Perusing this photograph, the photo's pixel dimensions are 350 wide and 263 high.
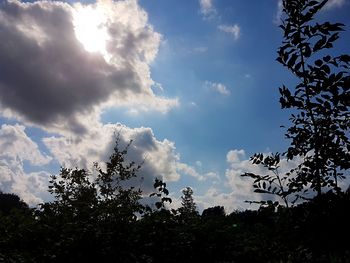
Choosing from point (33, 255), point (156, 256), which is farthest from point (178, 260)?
point (33, 255)

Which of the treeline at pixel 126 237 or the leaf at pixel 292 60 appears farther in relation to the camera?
the treeline at pixel 126 237

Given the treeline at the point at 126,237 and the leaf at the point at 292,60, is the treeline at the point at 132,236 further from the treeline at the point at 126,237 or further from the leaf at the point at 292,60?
the leaf at the point at 292,60

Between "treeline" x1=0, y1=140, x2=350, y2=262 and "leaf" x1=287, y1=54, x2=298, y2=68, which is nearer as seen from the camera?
"leaf" x1=287, y1=54, x2=298, y2=68

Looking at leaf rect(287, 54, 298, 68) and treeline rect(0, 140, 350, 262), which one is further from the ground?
leaf rect(287, 54, 298, 68)

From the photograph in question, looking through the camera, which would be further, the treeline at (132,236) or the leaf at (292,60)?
the treeline at (132,236)

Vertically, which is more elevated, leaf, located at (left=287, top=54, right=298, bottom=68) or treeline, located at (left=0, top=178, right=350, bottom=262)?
leaf, located at (left=287, top=54, right=298, bottom=68)

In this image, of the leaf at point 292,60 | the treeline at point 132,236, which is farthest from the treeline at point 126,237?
the leaf at point 292,60

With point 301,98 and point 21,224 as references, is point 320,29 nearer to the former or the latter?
point 301,98

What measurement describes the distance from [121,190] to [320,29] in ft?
52.5

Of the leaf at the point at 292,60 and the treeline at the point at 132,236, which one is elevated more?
the leaf at the point at 292,60

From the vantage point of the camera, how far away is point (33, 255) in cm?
570

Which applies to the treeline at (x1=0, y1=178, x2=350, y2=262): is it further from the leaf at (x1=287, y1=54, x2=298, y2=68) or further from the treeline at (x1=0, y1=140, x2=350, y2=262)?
the leaf at (x1=287, y1=54, x2=298, y2=68)

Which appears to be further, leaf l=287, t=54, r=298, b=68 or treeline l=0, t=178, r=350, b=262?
treeline l=0, t=178, r=350, b=262

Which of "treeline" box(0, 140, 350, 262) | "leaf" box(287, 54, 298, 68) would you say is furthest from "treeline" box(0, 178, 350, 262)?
"leaf" box(287, 54, 298, 68)
